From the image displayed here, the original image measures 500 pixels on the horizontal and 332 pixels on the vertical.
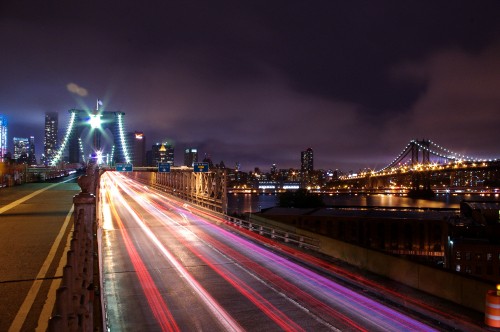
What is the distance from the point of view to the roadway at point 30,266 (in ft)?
30.0

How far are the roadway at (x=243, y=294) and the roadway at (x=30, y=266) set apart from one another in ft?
5.81

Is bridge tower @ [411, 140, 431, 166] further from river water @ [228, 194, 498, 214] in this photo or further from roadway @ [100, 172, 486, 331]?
roadway @ [100, 172, 486, 331]

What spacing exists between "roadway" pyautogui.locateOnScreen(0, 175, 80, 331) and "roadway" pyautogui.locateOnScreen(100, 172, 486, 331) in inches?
69.7

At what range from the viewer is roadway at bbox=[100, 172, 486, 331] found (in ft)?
37.6

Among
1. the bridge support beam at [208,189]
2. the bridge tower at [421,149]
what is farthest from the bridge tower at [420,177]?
the bridge support beam at [208,189]

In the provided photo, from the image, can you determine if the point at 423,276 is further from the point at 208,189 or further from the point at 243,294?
the point at 208,189

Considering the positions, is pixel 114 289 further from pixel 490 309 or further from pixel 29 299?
pixel 490 309

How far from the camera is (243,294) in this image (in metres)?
14.3

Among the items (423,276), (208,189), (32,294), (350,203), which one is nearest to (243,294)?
(423,276)

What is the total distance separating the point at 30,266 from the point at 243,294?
5.97m

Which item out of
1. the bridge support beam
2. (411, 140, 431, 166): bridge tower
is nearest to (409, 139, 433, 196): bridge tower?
(411, 140, 431, 166): bridge tower

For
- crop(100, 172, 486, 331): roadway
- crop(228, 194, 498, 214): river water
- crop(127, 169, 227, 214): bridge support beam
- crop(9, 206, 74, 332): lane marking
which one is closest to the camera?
crop(9, 206, 74, 332): lane marking

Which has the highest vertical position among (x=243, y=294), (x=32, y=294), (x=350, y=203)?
(x=32, y=294)

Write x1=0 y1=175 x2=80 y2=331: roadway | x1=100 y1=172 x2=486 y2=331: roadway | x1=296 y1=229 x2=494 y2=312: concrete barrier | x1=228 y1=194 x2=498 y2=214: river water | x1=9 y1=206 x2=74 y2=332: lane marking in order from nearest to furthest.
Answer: x1=9 y1=206 x2=74 y2=332: lane marking, x1=0 y1=175 x2=80 y2=331: roadway, x1=100 y1=172 x2=486 y2=331: roadway, x1=296 y1=229 x2=494 y2=312: concrete barrier, x1=228 y1=194 x2=498 y2=214: river water
